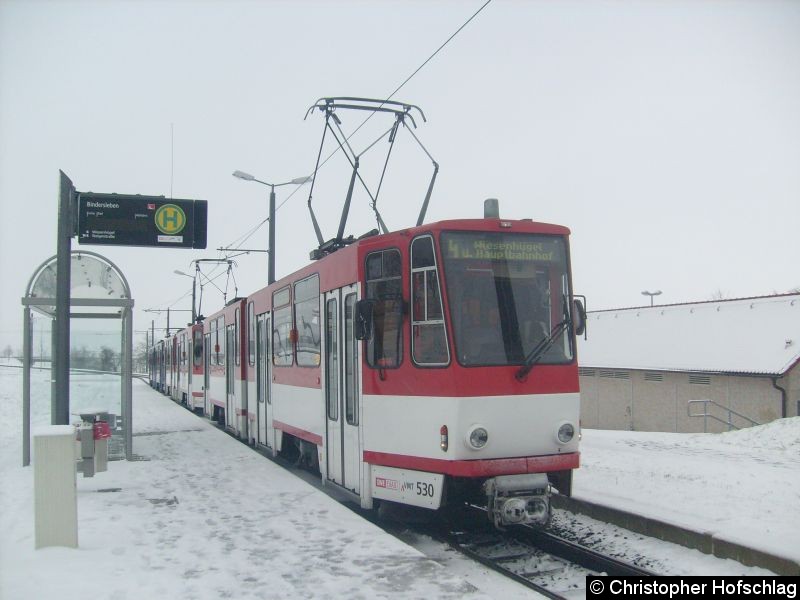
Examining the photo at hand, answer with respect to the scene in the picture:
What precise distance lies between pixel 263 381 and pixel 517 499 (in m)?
7.67

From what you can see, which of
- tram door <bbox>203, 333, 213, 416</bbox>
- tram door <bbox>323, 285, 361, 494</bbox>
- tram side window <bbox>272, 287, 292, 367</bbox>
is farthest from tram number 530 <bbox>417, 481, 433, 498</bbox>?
tram door <bbox>203, 333, 213, 416</bbox>

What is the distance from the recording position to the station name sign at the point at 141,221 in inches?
462

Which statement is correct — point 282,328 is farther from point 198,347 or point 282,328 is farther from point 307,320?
point 198,347

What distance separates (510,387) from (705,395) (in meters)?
27.7

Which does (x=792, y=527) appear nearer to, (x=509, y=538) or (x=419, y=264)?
(x=509, y=538)

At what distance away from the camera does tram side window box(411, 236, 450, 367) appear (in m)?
7.63

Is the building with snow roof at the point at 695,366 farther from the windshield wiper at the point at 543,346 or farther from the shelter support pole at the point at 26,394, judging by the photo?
the shelter support pole at the point at 26,394

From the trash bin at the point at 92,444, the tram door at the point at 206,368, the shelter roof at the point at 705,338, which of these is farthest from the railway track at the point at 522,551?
the shelter roof at the point at 705,338

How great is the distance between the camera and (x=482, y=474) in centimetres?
736

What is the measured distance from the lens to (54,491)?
682 cm

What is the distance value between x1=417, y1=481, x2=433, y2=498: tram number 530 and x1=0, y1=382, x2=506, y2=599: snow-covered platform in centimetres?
54

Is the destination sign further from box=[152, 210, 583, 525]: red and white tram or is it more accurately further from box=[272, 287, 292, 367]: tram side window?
box=[272, 287, 292, 367]: tram side window

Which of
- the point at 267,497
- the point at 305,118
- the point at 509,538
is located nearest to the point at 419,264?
the point at 509,538

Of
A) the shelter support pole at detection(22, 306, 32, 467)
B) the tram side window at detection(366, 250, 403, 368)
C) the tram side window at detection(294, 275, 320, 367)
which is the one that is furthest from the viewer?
the shelter support pole at detection(22, 306, 32, 467)
